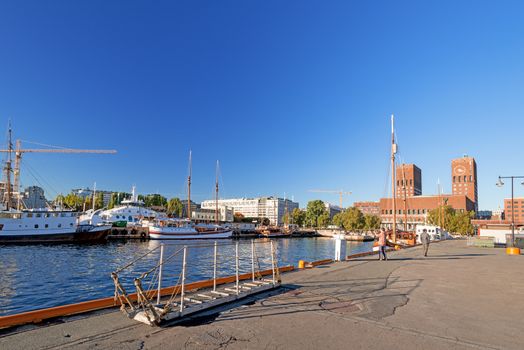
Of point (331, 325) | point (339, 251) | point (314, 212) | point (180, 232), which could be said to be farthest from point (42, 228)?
point (314, 212)

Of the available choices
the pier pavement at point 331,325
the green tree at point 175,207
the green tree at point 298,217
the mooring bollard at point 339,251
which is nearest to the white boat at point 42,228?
the mooring bollard at point 339,251

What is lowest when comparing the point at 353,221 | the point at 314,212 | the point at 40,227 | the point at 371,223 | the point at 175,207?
the point at 371,223

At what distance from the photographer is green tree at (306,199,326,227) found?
183m

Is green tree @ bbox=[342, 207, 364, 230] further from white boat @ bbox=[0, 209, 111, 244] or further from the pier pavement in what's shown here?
the pier pavement

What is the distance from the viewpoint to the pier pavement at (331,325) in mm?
6383

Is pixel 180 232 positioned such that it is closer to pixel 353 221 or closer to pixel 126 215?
pixel 126 215

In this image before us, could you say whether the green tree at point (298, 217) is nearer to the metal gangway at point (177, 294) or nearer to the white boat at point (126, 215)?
the white boat at point (126, 215)

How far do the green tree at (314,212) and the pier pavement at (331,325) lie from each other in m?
173

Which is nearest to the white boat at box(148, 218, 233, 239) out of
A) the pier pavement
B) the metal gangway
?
the metal gangway

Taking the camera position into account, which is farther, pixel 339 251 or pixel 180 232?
pixel 180 232

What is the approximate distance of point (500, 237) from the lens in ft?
176

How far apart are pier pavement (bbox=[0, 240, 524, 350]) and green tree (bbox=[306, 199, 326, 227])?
567 ft

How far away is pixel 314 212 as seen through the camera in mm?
184500

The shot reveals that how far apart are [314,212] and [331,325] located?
179966mm
